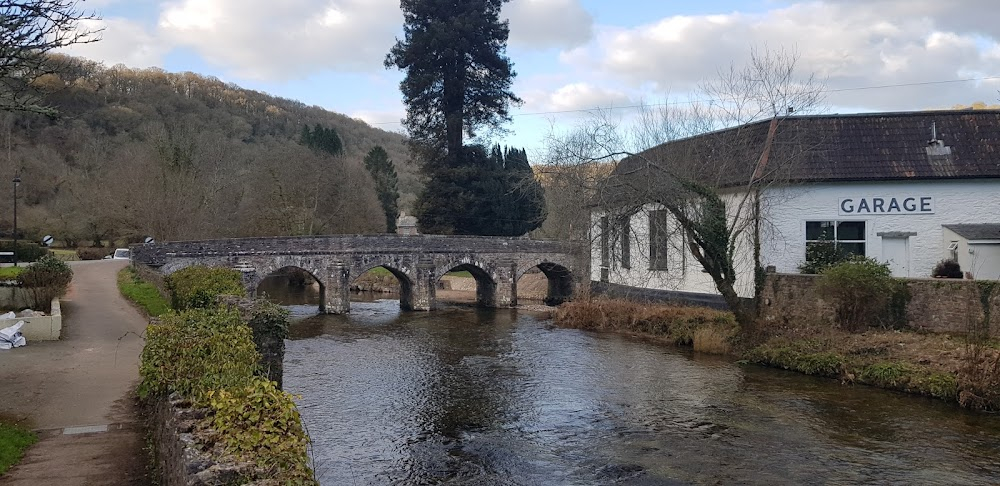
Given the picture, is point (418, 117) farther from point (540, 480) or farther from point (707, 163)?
point (540, 480)

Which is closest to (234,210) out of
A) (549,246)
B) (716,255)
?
(549,246)

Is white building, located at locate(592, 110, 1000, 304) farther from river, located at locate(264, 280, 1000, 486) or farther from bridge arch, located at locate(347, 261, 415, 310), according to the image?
bridge arch, located at locate(347, 261, 415, 310)

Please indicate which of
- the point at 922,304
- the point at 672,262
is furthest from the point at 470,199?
the point at 922,304

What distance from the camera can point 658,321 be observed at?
24.0m

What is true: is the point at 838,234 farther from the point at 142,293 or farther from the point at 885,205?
the point at 142,293

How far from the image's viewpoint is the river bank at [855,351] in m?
14.5

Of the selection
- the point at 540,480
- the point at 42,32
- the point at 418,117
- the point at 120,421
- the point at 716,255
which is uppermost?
the point at 418,117

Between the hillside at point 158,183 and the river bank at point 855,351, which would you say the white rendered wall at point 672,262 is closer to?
the river bank at point 855,351

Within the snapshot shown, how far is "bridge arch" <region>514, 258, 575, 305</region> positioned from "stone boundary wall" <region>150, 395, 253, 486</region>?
2871cm

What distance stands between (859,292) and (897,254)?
428cm

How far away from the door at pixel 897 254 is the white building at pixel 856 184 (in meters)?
0.03

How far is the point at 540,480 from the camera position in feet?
33.9

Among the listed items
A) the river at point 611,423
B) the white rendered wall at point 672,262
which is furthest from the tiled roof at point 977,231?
the river at point 611,423

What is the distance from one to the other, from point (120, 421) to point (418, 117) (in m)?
36.9
